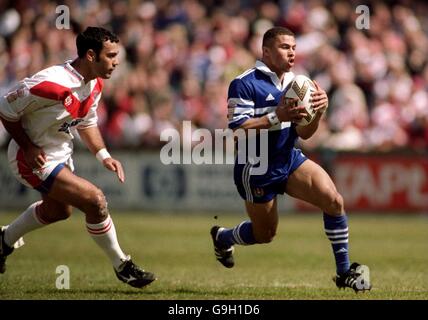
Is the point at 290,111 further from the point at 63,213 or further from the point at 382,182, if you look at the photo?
the point at 382,182

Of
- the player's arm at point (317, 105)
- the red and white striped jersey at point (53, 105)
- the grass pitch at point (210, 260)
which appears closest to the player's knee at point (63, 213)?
the red and white striped jersey at point (53, 105)

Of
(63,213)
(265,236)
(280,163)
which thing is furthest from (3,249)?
(280,163)

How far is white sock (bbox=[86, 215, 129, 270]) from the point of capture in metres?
9.67

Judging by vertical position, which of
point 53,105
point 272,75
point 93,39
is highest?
point 93,39

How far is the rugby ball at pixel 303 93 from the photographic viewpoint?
9203 mm

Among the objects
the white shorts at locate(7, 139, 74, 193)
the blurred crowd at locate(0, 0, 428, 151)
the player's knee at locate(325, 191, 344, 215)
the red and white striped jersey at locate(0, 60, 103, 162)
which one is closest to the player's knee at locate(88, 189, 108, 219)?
the white shorts at locate(7, 139, 74, 193)

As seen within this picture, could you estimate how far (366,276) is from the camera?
9.75 metres

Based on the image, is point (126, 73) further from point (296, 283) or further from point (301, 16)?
point (296, 283)

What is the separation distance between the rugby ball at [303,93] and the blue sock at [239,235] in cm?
143

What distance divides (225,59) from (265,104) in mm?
11383

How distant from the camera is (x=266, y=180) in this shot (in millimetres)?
9672

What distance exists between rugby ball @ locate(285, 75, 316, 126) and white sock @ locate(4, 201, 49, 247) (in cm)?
276

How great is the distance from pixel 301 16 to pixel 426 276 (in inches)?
452
